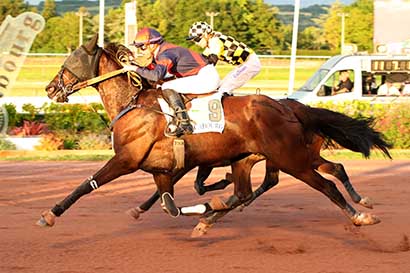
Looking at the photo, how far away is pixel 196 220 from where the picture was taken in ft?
33.6

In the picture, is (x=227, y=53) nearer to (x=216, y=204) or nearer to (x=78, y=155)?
(x=216, y=204)

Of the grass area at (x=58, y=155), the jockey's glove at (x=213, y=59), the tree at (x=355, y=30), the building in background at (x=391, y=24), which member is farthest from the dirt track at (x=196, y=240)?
the tree at (x=355, y=30)

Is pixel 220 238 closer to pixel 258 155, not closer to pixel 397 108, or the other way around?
pixel 258 155

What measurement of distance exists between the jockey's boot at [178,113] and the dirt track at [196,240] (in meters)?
1.08

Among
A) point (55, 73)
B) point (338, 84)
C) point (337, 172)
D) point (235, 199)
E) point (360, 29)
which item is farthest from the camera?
point (360, 29)

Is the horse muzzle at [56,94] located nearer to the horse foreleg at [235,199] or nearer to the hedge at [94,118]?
the horse foreleg at [235,199]

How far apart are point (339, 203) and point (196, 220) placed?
1.92 meters

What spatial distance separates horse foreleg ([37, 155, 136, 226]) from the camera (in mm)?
8227

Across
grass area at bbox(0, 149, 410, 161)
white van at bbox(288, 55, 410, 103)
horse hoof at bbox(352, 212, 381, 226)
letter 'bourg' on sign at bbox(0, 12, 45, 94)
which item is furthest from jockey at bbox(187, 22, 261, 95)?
white van at bbox(288, 55, 410, 103)

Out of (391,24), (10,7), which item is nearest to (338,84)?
(391,24)

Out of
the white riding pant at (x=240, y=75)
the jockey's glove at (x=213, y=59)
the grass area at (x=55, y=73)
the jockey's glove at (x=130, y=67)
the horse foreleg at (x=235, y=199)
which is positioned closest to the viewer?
the jockey's glove at (x=130, y=67)

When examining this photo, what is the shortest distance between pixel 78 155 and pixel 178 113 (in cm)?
930

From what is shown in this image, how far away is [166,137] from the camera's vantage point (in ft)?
27.5

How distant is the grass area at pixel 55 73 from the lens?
35188 millimetres
